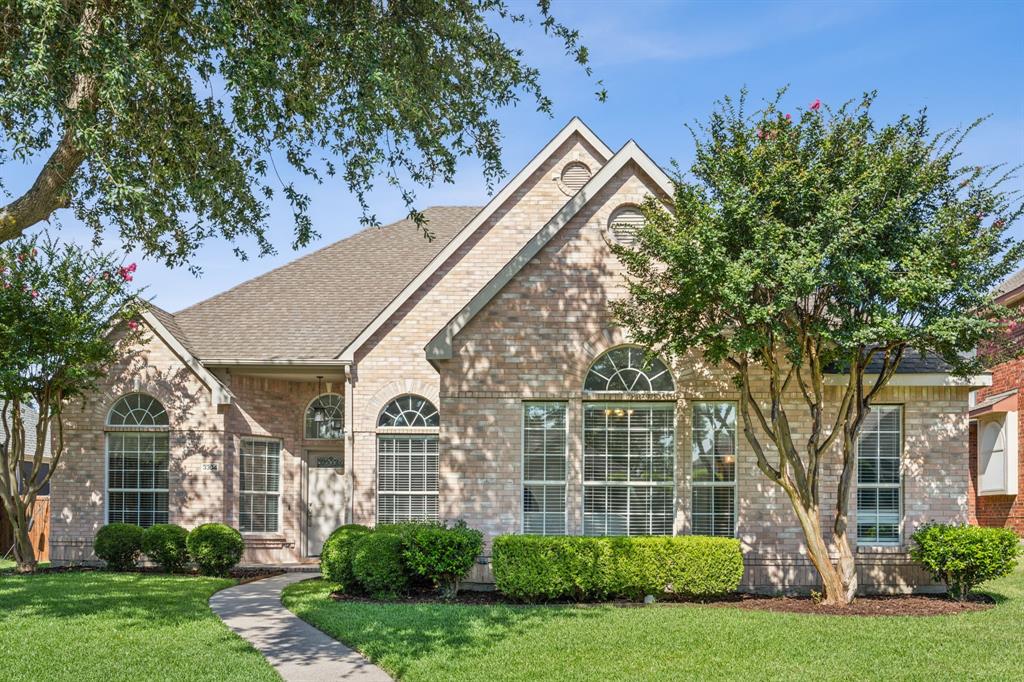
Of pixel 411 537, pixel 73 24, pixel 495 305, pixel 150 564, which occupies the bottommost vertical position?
pixel 150 564

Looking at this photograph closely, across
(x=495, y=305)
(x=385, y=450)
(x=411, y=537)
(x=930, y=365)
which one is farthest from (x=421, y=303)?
(x=930, y=365)

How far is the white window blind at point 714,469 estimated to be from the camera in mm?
14016

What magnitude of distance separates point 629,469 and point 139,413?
10.4 meters

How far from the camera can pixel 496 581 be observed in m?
13.0

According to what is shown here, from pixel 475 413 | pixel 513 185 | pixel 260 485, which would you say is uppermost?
pixel 513 185

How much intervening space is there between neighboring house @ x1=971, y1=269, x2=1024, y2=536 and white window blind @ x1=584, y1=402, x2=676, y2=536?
957 cm

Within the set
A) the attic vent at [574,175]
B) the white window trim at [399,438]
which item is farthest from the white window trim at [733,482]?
the attic vent at [574,175]

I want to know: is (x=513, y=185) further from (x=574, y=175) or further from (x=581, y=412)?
(x=581, y=412)

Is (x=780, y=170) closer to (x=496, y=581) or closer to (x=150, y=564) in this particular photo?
(x=496, y=581)

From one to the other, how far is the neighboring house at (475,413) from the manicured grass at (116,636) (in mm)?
4101

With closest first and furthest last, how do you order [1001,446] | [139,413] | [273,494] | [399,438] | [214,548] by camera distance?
[214,548], [399,438], [139,413], [273,494], [1001,446]

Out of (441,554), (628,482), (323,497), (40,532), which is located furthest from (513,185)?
(40,532)

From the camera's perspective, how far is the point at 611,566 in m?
12.9

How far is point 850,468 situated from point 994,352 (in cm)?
251
